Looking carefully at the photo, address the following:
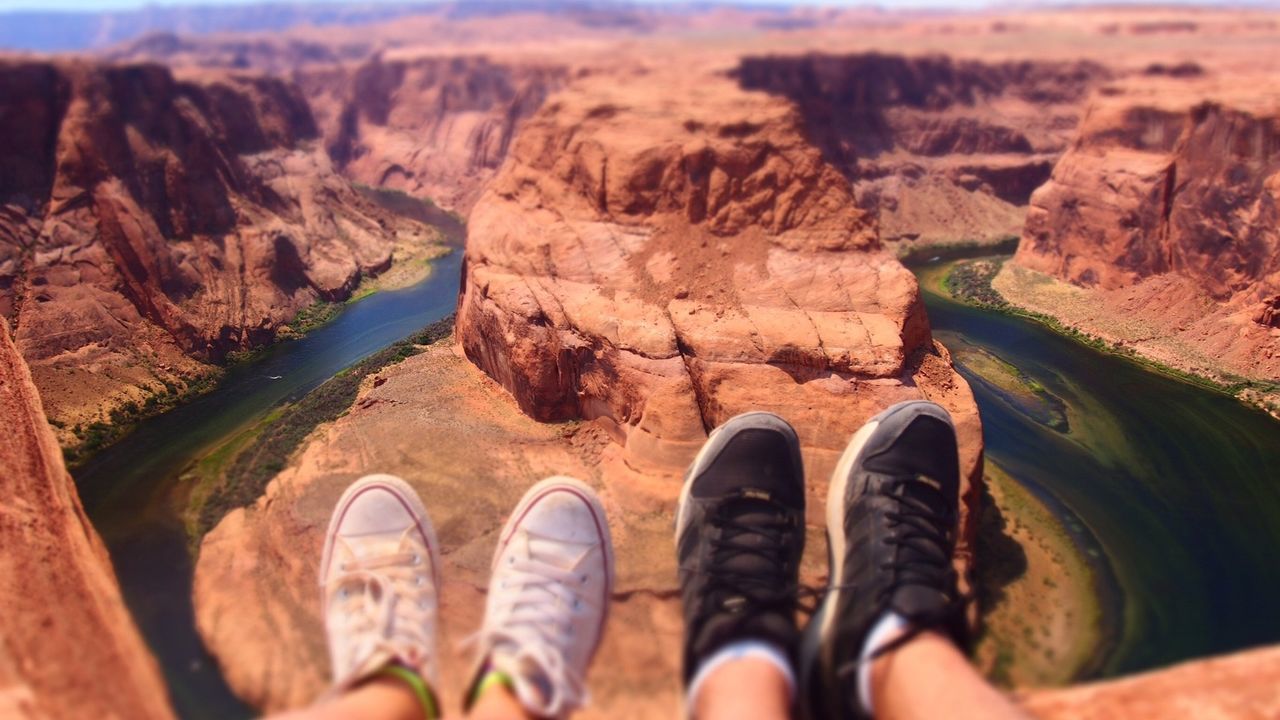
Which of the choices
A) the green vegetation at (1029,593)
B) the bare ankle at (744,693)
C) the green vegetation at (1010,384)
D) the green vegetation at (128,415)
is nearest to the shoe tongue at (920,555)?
the green vegetation at (1029,593)

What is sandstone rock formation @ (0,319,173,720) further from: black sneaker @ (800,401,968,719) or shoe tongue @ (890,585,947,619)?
shoe tongue @ (890,585,947,619)

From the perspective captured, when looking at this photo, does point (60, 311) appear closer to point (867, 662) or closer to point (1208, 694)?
point (867, 662)

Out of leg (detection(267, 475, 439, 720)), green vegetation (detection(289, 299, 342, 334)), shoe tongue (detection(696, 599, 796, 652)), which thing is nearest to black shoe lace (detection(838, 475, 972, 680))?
shoe tongue (detection(696, 599, 796, 652))

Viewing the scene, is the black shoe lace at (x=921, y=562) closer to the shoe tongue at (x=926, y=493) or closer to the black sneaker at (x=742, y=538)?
the shoe tongue at (x=926, y=493)

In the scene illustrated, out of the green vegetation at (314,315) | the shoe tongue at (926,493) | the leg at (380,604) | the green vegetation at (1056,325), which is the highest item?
the shoe tongue at (926,493)

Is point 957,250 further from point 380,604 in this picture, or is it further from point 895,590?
point 380,604

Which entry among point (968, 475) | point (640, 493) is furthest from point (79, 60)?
point (968, 475)
